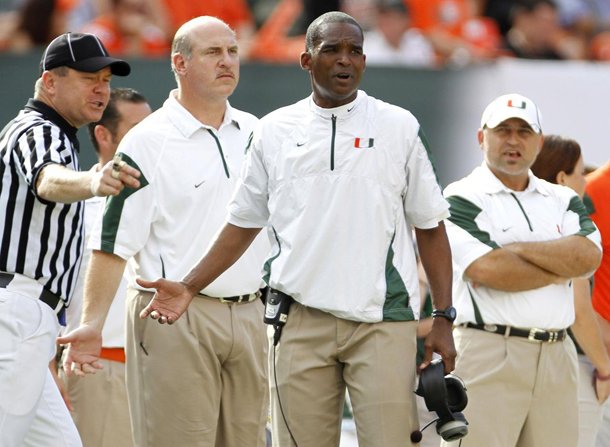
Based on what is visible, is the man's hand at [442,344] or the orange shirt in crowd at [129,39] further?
the orange shirt in crowd at [129,39]

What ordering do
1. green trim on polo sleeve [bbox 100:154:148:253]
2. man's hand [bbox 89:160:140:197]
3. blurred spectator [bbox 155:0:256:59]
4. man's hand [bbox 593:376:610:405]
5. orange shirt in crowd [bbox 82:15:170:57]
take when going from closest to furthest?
man's hand [bbox 89:160:140:197], green trim on polo sleeve [bbox 100:154:148:253], man's hand [bbox 593:376:610:405], orange shirt in crowd [bbox 82:15:170:57], blurred spectator [bbox 155:0:256:59]

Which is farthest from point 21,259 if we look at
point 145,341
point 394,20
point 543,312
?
point 394,20

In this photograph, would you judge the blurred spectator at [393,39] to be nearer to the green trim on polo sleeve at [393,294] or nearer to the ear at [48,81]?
the ear at [48,81]

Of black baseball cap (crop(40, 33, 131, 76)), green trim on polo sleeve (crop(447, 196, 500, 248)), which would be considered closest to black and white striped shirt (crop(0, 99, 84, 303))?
black baseball cap (crop(40, 33, 131, 76))

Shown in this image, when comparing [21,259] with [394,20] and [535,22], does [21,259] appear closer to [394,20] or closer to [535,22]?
[394,20]

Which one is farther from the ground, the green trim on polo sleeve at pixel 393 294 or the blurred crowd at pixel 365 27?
the blurred crowd at pixel 365 27

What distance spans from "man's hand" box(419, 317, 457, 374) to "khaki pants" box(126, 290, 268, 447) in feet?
4.04

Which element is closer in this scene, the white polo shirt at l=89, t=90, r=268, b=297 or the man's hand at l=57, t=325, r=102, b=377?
the man's hand at l=57, t=325, r=102, b=377

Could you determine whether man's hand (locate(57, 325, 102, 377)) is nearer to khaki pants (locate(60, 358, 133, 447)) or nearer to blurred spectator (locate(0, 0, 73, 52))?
khaki pants (locate(60, 358, 133, 447))

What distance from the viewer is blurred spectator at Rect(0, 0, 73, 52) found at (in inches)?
358

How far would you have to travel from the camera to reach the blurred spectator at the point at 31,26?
9086 millimetres

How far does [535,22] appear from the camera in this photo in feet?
39.5

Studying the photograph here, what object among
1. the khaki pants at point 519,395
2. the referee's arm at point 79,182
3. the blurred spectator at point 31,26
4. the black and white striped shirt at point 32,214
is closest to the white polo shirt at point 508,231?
the khaki pants at point 519,395

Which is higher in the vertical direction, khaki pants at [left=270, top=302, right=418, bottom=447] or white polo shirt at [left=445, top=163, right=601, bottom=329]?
Answer: white polo shirt at [left=445, top=163, right=601, bottom=329]
